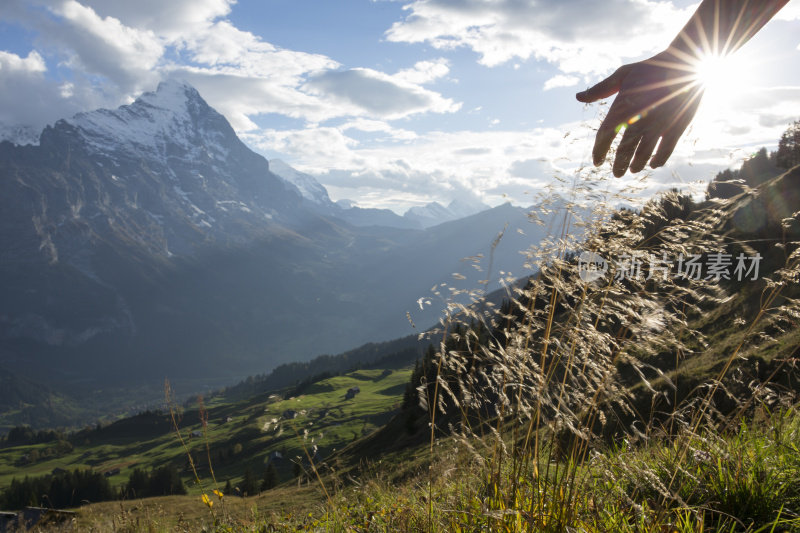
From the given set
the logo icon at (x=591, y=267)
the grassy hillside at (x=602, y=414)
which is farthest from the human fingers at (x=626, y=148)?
the logo icon at (x=591, y=267)

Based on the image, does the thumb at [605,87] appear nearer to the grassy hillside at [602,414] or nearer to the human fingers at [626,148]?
the human fingers at [626,148]

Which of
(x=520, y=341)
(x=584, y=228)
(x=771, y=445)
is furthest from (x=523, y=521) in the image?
(x=771, y=445)

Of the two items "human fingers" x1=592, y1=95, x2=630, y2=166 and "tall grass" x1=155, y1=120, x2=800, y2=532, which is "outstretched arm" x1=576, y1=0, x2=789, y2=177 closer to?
"human fingers" x1=592, y1=95, x2=630, y2=166

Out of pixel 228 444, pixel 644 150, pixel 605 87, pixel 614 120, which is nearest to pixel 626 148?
pixel 644 150

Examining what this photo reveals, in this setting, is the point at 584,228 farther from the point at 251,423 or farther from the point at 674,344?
the point at 251,423

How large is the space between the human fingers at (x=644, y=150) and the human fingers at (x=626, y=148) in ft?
0.11

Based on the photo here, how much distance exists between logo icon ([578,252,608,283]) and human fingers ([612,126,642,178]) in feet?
2.27

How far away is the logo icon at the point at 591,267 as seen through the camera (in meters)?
3.35

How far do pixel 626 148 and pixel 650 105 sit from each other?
0.91ft

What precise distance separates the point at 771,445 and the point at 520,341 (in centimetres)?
227

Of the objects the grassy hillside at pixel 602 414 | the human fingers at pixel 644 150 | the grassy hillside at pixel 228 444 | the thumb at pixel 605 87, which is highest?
the thumb at pixel 605 87

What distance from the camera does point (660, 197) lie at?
3.59 metres

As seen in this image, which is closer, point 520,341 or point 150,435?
point 520,341

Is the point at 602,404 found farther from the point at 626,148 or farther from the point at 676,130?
the point at 676,130
